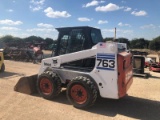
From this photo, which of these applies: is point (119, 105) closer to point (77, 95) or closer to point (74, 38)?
point (77, 95)

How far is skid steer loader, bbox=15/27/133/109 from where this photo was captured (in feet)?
21.3

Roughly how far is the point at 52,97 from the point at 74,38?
218 centimetres

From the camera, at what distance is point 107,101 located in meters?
7.98

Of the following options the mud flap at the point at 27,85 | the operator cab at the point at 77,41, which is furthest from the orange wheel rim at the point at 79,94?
the mud flap at the point at 27,85

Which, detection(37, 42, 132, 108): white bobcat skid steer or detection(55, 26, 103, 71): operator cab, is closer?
detection(37, 42, 132, 108): white bobcat skid steer

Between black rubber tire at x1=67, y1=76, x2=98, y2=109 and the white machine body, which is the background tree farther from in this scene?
black rubber tire at x1=67, y1=76, x2=98, y2=109

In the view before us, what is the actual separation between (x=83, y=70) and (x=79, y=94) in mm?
833

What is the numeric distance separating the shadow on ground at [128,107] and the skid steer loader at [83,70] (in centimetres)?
47

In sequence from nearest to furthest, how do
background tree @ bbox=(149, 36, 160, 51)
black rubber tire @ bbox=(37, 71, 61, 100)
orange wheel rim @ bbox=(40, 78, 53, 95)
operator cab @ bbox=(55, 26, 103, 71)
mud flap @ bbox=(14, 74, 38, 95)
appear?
operator cab @ bbox=(55, 26, 103, 71) → black rubber tire @ bbox=(37, 71, 61, 100) → orange wheel rim @ bbox=(40, 78, 53, 95) → mud flap @ bbox=(14, 74, 38, 95) → background tree @ bbox=(149, 36, 160, 51)

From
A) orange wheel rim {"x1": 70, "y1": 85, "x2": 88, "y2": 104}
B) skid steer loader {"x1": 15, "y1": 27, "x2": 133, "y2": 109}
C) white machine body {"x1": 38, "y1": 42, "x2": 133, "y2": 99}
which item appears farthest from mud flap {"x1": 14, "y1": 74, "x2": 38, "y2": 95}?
white machine body {"x1": 38, "y1": 42, "x2": 133, "y2": 99}

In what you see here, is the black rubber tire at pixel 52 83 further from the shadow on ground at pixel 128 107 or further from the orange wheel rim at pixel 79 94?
the orange wheel rim at pixel 79 94

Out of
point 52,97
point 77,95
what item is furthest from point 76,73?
point 52,97

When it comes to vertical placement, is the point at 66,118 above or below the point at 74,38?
below

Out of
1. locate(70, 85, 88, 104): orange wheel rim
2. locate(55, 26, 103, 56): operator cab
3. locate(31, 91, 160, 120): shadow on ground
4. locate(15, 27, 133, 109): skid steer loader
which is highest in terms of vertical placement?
locate(55, 26, 103, 56): operator cab
